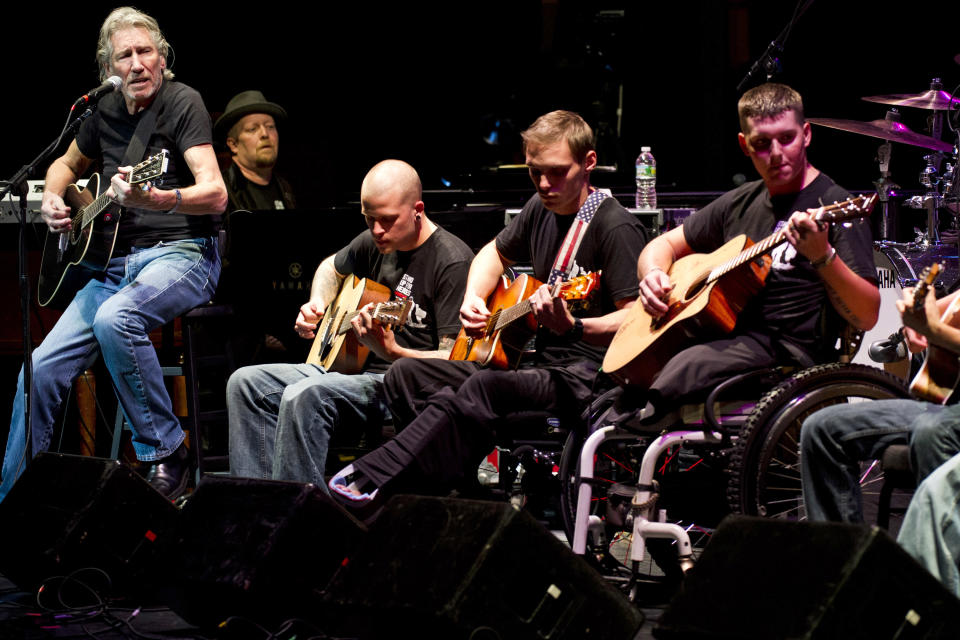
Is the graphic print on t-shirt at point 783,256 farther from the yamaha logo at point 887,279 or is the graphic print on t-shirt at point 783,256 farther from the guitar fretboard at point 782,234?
the yamaha logo at point 887,279

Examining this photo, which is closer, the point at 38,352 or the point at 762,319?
the point at 762,319

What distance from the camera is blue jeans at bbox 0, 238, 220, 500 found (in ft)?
14.5

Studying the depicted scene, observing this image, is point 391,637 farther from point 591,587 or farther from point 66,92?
point 66,92

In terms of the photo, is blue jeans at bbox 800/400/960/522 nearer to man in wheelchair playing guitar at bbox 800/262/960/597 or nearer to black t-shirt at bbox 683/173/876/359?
man in wheelchair playing guitar at bbox 800/262/960/597

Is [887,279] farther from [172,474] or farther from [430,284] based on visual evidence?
[172,474]

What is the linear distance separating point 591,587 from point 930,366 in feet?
3.72

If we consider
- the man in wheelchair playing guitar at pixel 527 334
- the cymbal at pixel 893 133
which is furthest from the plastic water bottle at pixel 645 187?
the man in wheelchair playing guitar at pixel 527 334

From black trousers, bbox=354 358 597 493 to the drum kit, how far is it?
240 centimetres

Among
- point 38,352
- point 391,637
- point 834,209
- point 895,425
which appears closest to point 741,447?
point 895,425

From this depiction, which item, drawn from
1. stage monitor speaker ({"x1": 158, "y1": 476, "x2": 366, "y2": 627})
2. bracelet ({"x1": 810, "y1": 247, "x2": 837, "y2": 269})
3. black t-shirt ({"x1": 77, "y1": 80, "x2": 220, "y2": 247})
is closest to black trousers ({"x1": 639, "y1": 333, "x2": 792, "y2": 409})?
bracelet ({"x1": 810, "y1": 247, "x2": 837, "y2": 269})

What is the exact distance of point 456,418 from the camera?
3617 millimetres

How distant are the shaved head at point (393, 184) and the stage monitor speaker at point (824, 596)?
7.57 feet

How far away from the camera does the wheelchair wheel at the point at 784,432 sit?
3.20 meters

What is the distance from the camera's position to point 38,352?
4570mm
